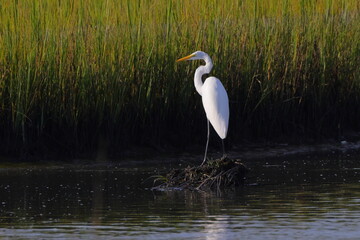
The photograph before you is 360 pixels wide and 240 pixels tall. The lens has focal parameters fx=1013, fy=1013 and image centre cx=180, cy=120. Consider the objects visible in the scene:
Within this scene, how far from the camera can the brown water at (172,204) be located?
637 cm

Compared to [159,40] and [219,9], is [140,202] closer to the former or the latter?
[159,40]

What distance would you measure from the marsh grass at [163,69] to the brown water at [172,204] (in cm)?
51

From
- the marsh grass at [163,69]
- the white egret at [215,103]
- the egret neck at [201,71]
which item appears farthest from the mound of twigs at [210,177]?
the marsh grass at [163,69]

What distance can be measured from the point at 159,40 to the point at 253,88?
1.16 metres

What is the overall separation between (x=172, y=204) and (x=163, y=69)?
3.18 m

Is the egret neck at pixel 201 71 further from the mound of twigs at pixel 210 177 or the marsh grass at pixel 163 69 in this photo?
the mound of twigs at pixel 210 177

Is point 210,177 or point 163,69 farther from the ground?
point 163,69

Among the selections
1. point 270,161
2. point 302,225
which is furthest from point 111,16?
point 302,225

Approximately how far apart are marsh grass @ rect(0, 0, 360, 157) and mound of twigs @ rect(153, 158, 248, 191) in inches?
68.7

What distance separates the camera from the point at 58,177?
930 cm

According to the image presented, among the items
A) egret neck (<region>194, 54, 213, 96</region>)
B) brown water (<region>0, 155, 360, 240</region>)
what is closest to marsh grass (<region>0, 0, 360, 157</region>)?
brown water (<region>0, 155, 360, 240</region>)

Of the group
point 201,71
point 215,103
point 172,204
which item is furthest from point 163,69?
point 172,204

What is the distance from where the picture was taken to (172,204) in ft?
25.2

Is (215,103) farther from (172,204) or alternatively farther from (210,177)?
(172,204)
